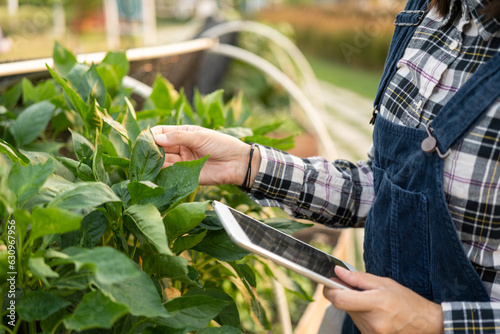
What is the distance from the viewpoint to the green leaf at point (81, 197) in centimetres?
53

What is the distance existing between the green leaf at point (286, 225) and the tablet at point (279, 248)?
11cm

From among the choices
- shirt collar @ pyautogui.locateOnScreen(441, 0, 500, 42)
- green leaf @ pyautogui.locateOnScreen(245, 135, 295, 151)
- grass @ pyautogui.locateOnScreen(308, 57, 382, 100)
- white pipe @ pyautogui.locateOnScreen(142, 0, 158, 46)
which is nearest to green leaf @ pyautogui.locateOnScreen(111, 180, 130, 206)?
green leaf @ pyautogui.locateOnScreen(245, 135, 295, 151)

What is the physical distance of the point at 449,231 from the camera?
689 millimetres

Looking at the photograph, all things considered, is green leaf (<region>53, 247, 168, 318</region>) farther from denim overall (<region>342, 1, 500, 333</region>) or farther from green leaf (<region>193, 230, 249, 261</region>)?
denim overall (<region>342, 1, 500, 333</region>)

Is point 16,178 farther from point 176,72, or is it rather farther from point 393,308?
point 176,72

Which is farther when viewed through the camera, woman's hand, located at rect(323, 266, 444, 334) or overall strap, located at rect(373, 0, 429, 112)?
overall strap, located at rect(373, 0, 429, 112)

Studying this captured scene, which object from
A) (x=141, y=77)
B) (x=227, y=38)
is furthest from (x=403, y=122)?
(x=227, y=38)

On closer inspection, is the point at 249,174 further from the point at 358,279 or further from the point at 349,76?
the point at 349,76

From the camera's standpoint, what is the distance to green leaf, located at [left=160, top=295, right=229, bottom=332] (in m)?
0.59

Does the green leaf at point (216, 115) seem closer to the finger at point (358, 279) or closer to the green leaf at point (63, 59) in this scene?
the green leaf at point (63, 59)

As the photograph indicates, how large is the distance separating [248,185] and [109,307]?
0.44m

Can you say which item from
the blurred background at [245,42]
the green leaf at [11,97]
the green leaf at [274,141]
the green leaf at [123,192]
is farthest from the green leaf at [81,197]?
the blurred background at [245,42]

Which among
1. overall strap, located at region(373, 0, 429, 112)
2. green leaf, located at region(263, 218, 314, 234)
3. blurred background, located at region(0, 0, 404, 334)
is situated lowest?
blurred background, located at region(0, 0, 404, 334)

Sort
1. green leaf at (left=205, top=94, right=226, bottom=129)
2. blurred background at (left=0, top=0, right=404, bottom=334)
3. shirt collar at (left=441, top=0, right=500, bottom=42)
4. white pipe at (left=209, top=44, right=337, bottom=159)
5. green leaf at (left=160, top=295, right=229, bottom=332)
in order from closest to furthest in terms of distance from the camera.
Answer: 1. green leaf at (left=160, top=295, right=229, bottom=332)
2. shirt collar at (left=441, top=0, right=500, bottom=42)
3. green leaf at (left=205, top=94, right=226, bottom=129)
4. white pipe at (left=209, top=44, right=337, bottom=159)
5. blurred background at (left=0, top=0, right=404, bottom=334)
